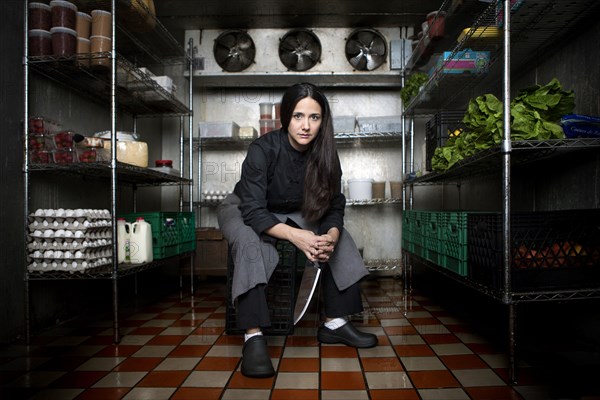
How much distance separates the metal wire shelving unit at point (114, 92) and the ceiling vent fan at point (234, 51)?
0.35 meters

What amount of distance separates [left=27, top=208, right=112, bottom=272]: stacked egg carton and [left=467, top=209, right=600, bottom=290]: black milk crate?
76.6 inches

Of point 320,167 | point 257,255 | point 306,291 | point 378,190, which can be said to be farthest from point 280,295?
point 378,190

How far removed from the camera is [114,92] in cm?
224

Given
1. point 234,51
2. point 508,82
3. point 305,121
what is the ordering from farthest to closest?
point 234,51, point 305,121, point 508,82

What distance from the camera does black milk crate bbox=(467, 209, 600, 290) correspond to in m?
1.65

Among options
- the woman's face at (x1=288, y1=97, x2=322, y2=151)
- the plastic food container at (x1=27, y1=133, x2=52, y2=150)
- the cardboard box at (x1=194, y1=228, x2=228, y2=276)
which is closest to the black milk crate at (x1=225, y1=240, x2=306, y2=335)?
the woman's face at (x1=288, y1=97, x2=322, y2=151)

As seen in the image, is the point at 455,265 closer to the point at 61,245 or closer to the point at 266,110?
the point at 61,245

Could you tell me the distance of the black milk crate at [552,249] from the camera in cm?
165

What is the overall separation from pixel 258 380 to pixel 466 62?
2105 mm

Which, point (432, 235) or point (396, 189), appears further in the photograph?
point (396, 189)

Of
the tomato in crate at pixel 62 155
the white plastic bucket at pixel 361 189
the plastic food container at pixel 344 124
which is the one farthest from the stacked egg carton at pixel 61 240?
the plastic food container at pixel 344 124

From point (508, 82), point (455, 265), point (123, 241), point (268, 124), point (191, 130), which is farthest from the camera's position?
point (268, 124)

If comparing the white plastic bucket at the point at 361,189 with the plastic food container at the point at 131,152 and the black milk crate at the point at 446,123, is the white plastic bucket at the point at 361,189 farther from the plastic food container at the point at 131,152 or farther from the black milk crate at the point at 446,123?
the plastic food container at the point at 131,152

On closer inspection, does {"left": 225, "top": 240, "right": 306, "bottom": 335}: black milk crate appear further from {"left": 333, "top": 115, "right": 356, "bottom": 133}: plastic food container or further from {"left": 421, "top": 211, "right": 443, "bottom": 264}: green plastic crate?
{"left": 333, "top": 115, "right": 356, "bottom": 133}: plastic food container
